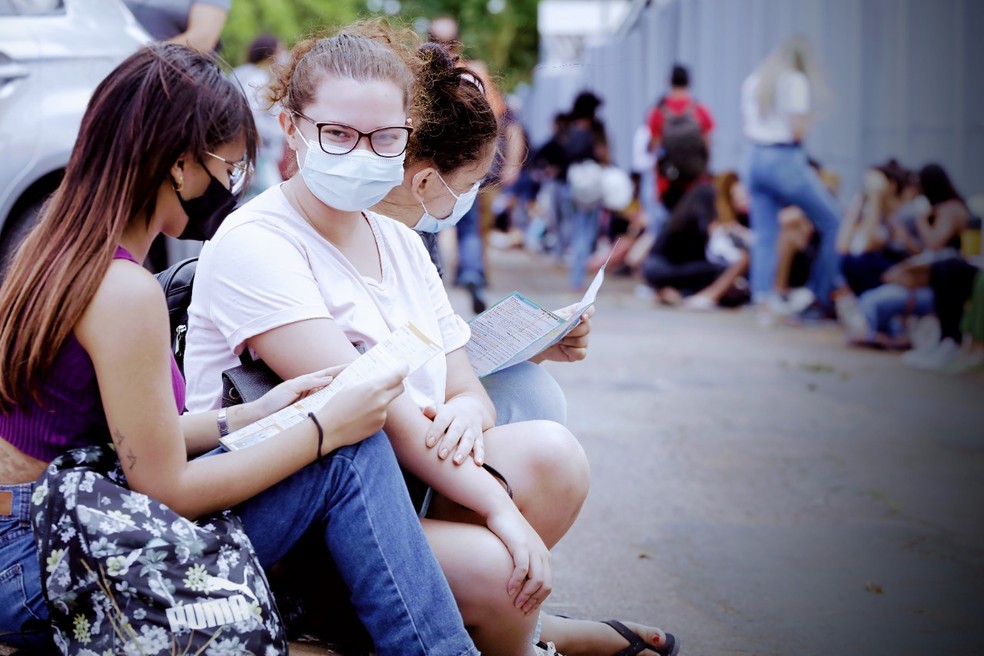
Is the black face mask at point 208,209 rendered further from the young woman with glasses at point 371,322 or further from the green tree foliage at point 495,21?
the green tree foliage at point 495,21

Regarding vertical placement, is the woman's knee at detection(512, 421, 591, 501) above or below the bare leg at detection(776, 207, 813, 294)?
above

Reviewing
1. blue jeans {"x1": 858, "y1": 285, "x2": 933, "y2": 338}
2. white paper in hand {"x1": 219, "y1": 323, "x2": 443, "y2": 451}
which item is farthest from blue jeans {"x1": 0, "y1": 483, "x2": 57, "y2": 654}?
blue jeans {"x1": 858, "y1": 285, "x2": 933, "y2": 338}

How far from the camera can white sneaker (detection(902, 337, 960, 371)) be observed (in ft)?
25.7

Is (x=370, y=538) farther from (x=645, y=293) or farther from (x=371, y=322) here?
(x=645, y=293)

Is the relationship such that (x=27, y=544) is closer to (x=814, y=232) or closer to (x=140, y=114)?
(x=140, y=114)

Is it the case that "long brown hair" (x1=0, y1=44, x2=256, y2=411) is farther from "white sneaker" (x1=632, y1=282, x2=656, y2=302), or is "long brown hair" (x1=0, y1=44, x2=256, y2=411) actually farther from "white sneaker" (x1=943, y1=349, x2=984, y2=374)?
"white sneaker" (x1=632, y1=282, x2=656, y2=302)

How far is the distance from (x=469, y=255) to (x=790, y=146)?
278cm

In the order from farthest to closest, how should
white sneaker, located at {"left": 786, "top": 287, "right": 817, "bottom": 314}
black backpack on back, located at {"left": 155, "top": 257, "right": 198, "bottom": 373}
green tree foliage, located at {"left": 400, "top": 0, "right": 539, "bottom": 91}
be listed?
1. green tree foliage, located at {"left": 400, "top": 0, "right": 539, "bottom": 91}
2. white sneaker, located at {"left": 786, "top": 287, "right": 817, "bottom": 314}
3. black backpack on back, located at {"left": 155, "top": 257, "right": 198, "bottom": 373}

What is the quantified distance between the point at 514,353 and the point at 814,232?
7.98m

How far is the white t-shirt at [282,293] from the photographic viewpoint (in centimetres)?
245

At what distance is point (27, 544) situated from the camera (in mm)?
2115

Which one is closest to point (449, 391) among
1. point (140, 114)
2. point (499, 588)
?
point (499, 588)

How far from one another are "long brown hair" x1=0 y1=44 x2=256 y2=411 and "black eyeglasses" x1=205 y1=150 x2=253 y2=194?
0.35 ft

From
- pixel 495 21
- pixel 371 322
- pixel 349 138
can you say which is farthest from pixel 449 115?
pixel 495 21
